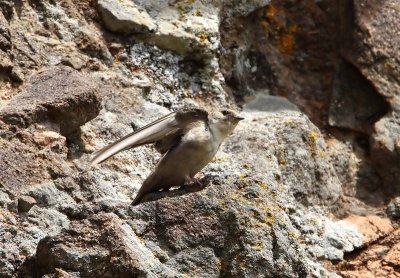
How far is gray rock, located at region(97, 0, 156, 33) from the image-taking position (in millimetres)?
8328

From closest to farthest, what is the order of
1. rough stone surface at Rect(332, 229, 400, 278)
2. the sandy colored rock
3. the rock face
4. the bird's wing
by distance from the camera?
the rock face < the bird's wing < rough stone surface at Rect(332, 229, 400, 278) < the sandy colored rock

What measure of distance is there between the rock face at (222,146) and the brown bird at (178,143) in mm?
273

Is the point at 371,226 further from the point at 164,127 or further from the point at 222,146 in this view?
the point at 164,127

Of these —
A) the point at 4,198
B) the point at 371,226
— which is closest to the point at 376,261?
the point at 371,226

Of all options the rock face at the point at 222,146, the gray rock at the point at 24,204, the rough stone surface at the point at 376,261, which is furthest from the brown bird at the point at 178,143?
the rough stone surface at the point at 376,261

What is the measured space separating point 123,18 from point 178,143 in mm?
1563

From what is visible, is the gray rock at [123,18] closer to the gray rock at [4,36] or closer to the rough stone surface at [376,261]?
the gray rock at [4,36]

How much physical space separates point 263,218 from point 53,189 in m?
1.33

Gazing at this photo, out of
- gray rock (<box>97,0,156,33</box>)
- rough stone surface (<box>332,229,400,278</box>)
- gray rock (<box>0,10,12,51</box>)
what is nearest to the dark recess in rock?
rough stone surface (<box>332,229,400,278</box>)

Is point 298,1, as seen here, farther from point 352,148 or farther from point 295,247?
point 295,247

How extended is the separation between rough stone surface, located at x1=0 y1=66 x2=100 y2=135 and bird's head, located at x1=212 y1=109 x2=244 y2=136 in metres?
0.84

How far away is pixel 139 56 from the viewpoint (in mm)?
8352

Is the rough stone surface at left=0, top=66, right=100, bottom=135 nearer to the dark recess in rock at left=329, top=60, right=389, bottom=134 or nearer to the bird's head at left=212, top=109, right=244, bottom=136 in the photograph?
the bird's head at left=212, top=109, right=244, bottom=136

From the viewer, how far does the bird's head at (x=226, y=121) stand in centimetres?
734
